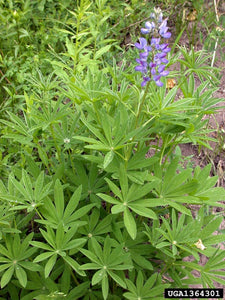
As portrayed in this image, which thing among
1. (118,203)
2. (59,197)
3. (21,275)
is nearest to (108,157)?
(118,203)

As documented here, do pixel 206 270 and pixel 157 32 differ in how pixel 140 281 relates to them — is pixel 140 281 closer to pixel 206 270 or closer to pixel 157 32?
pixel 206 270

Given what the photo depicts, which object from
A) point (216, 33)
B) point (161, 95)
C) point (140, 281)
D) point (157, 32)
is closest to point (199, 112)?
point (161, 95)

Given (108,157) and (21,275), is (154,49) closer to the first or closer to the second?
(108,157)

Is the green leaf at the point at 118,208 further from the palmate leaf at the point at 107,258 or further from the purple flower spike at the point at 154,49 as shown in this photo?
the purple flower spike at the point at 154,49

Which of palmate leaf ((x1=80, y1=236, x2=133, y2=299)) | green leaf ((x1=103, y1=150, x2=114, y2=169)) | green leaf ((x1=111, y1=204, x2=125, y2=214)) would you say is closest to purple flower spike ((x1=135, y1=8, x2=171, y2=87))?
green leaf ((x1=103, y1=150, x2=114, y2=169))

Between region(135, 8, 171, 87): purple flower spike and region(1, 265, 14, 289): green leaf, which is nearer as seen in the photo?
region(135, 8, 171, 87): purple flower spike

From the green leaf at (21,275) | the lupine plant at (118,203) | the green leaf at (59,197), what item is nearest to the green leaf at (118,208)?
the lupine plant at (118,203)

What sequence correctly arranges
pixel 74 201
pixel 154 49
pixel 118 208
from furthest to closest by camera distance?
pixel 74 201, pixel 118 208, pixel 154 49

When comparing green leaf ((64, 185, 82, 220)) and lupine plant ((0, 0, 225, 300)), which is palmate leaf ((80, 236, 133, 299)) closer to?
lupine plant ((0, 0, 225, 300))

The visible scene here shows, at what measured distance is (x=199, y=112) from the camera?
1.87 metres

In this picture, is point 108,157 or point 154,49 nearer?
point 154,49

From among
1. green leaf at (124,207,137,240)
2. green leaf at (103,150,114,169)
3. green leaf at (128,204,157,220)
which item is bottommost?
green leaf at (124,207,137,240)

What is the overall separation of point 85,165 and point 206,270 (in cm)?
91

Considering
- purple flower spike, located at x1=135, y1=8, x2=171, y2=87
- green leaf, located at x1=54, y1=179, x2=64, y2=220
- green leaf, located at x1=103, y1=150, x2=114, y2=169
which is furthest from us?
green leaf, located at x1=54, y1=179, x2=64, y2=220
